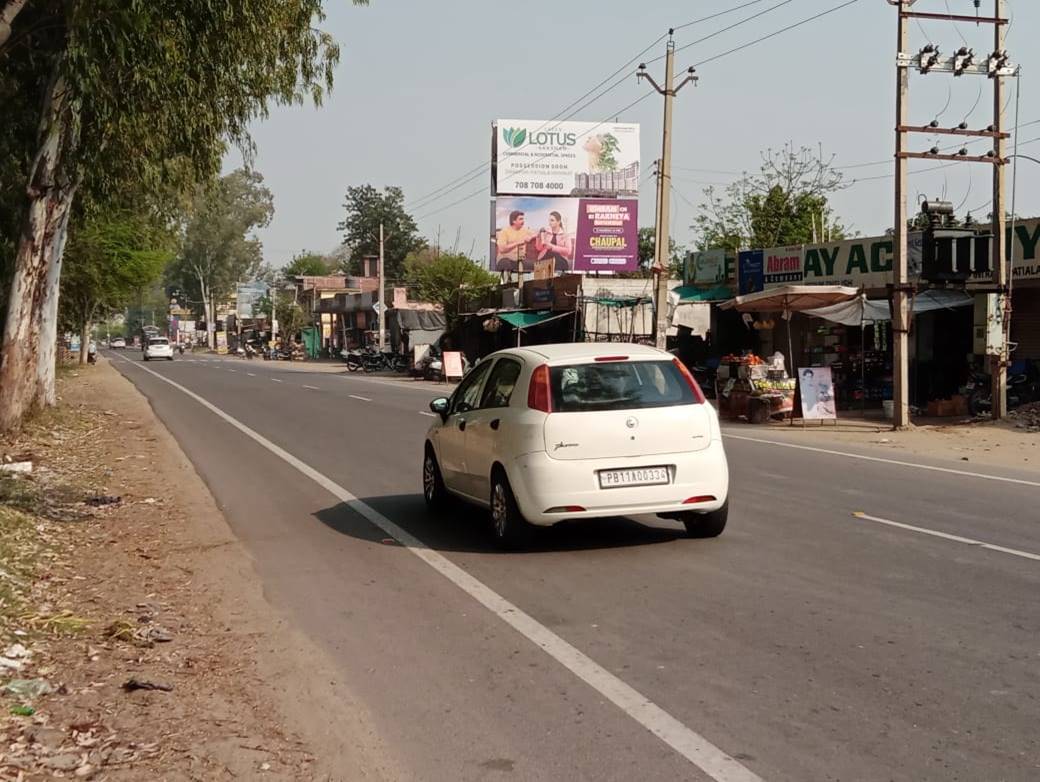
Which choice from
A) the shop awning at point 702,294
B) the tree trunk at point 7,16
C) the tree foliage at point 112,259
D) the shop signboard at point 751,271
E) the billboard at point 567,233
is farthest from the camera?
the billboard at point 567,233

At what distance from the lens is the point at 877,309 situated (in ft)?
79.9

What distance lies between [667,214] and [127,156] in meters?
14.8

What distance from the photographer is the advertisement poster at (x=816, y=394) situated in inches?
824

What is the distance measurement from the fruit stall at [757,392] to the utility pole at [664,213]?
2.50 m

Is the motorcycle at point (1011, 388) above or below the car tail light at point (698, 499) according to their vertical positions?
above

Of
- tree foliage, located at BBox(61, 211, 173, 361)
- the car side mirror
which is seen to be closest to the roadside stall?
the car side mirror

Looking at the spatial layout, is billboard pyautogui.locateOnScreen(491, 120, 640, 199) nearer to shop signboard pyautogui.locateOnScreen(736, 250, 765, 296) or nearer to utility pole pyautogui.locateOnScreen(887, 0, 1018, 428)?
shop signboard pyautogui.locateOnScreen(736, 250, 765, 296)

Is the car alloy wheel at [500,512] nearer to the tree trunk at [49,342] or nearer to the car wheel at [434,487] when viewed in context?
the car wheel at [434,487]

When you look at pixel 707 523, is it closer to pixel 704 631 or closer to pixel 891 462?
pixel 704 631

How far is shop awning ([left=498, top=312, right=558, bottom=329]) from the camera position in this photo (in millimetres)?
39938

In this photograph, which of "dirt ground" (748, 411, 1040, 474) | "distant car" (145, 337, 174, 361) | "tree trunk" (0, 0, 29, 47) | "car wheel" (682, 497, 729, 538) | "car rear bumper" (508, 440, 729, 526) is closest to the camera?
"car rear bumper" (508, 440, 729, 526)

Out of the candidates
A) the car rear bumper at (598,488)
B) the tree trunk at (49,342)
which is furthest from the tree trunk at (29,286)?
the car rear bumper at (598,488)

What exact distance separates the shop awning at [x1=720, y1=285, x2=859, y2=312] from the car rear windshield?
47.1 feet

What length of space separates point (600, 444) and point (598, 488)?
0.33 metres
